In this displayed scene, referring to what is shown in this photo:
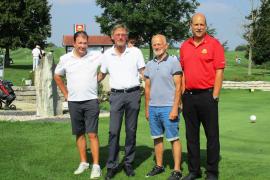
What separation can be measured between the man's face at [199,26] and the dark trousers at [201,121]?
0.73 meters

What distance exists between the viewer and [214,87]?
634 centimetres

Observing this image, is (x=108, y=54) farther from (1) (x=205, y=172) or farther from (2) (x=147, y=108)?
(1) (x=205, y=172)

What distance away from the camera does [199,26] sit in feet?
20.8

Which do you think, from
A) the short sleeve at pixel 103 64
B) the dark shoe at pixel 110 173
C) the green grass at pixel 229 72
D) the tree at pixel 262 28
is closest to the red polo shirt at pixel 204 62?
the short sleeve at pixel 103 64

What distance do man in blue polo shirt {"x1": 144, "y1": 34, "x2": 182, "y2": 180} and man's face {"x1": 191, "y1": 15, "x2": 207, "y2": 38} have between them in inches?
18.6

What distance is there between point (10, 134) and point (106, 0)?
45.8m

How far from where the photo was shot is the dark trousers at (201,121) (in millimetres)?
6434

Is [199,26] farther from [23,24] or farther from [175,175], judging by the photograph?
[23,24]

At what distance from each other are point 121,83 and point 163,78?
568mm

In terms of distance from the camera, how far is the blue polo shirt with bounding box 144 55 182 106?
6.60m

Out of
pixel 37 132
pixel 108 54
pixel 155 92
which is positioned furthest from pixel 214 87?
pixel 37 132

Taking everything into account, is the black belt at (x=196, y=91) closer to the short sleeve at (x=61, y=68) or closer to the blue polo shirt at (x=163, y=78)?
the blue polo shirt at (x=163, y=78)

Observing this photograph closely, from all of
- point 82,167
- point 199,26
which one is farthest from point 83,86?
point 199,26

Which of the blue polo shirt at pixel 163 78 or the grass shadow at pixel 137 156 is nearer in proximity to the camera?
the blue polo shirt at pixel 163 78
